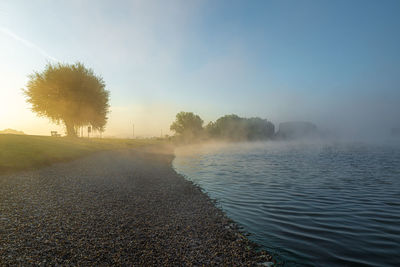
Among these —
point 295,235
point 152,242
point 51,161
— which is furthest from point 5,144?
point 295,235

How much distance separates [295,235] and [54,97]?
206ft

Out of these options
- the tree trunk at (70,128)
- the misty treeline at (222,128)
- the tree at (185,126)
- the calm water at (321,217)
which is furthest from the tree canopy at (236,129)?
the calm water at (321,217)

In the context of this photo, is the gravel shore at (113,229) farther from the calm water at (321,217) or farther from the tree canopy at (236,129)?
the tree canopy at (236,129)

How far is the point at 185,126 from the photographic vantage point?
147 meters

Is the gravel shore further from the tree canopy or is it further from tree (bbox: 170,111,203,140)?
the tree canopy

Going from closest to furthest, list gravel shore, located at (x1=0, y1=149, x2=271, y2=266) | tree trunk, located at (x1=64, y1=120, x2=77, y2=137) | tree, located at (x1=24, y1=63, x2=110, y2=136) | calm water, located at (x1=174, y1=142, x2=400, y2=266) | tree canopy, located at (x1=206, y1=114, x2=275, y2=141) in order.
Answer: gravel shore, located at (x1=0, y1=149, x2=271, y2=266)
calm water, located at (x1=174, y1=142, x2=400, y2=266)
tree, located at (x1=24, y1=63, x2=110, y2=136)
tree trunk, located at (x1=64, y1=120, x2=77, y2=137)
tree canopy, located at (x1=206, y1=114, x2=275, y2=141)

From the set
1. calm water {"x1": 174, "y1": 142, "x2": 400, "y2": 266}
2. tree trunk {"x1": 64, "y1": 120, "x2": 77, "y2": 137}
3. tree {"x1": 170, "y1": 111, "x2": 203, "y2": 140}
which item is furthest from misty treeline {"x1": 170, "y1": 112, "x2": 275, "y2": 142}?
calm water {"x1": 174, "y1": 142, "x2": 400, "y2": 266}

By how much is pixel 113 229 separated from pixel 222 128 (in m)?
160

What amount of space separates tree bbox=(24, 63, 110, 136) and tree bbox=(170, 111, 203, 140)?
88.8 meters

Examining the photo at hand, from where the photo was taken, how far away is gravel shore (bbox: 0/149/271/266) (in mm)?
6004

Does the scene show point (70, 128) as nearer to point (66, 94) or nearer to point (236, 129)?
point (66, 94)

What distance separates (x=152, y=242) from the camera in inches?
278

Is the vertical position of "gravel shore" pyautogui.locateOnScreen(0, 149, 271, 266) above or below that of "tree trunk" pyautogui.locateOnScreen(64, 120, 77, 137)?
below

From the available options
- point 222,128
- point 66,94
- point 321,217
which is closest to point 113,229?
point 321,217
